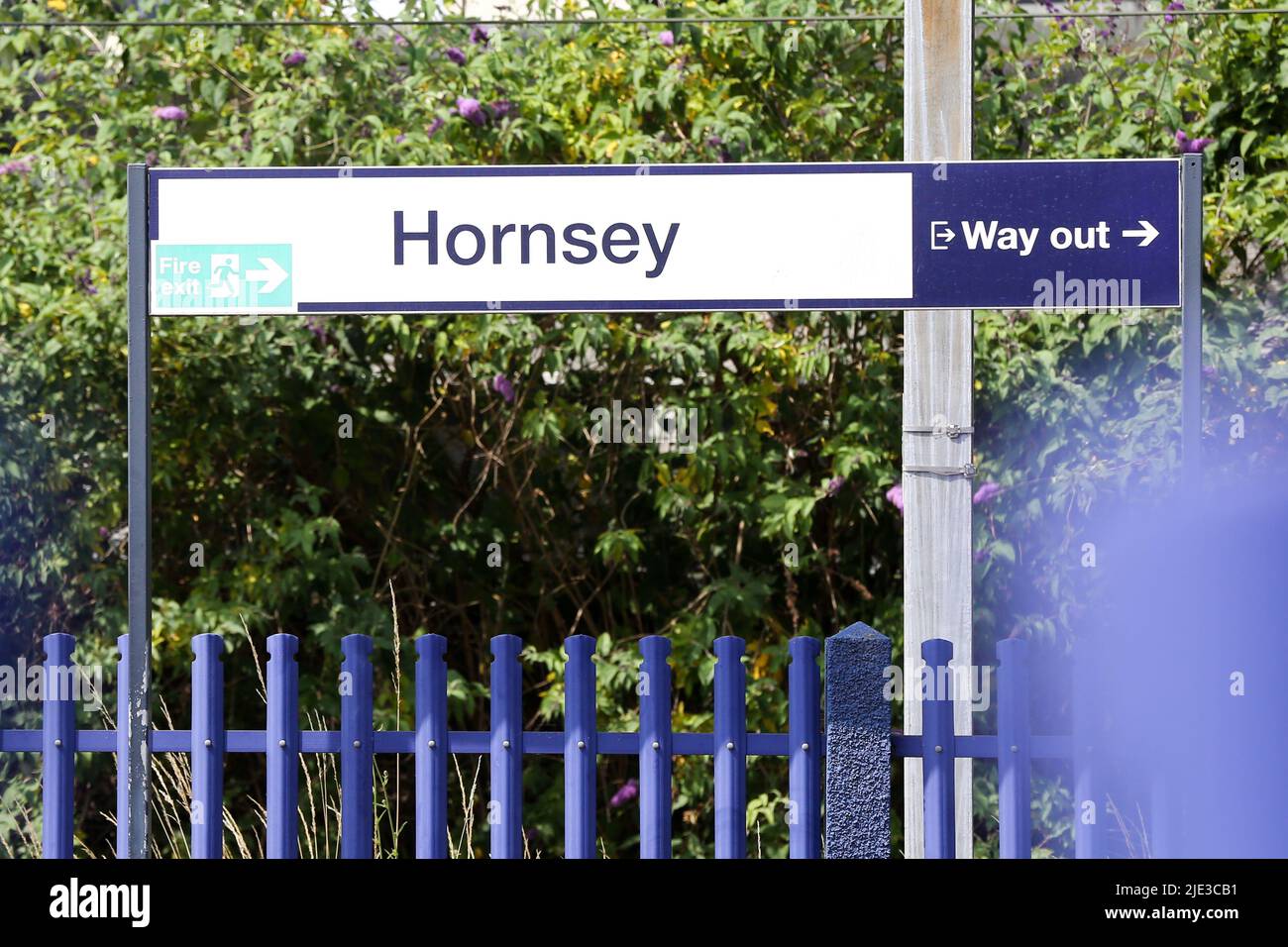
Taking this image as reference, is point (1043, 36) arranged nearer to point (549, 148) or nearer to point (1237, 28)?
point (1237, 28)

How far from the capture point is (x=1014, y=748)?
3.53 meters

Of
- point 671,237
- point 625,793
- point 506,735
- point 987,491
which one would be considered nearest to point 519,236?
point 671,237

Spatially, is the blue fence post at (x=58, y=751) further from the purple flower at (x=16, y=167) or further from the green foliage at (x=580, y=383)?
the purple flower at (x=16, y=167)

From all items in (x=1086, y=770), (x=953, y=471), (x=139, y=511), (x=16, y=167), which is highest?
(x=16, y=167)

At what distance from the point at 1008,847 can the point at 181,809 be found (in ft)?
8.87

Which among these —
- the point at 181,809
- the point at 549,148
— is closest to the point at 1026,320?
the point at 549,148

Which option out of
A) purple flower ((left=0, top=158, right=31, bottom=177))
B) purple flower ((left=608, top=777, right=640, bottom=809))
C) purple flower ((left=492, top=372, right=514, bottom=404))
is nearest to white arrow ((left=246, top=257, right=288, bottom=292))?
purple flower ((left=492, top=372, right=514, bottom=404))

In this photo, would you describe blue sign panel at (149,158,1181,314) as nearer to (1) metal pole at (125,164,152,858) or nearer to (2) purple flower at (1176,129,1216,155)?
(1) metal pole at (125,164,152,858)

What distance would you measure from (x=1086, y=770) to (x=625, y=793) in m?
2.27

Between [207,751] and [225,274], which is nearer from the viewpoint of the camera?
[225,274]

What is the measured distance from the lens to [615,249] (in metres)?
3.50

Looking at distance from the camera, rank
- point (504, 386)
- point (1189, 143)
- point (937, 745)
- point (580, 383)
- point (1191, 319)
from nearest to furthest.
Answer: point (1191, 319)
point (937, 745)
point (1189, 143)
point (504, 386)
point (580, 383)

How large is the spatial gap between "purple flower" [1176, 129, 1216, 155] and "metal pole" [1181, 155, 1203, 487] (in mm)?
1789

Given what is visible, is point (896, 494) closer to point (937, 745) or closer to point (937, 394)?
point (937, 394)
